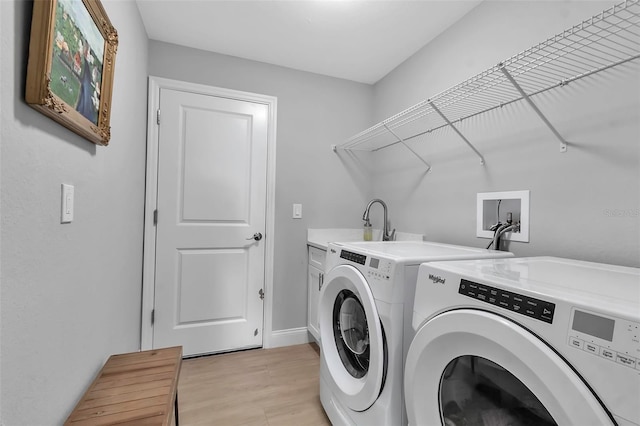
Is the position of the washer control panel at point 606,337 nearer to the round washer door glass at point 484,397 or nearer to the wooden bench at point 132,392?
the round washer door glass at point 484,397

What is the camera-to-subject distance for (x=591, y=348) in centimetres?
50

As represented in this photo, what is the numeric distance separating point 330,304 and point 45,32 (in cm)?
144

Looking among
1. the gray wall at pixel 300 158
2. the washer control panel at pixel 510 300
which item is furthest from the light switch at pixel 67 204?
the gray wall at pixel 300 158

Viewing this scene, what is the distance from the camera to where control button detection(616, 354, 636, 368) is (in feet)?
1.48

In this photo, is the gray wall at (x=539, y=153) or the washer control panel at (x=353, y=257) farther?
the washer control panel at (x=353, y=257)

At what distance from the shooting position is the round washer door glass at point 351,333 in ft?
4.47

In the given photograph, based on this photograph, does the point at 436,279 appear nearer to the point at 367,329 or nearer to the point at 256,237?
the point at 367,329

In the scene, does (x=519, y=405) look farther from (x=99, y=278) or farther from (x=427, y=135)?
(x=427, y=135)

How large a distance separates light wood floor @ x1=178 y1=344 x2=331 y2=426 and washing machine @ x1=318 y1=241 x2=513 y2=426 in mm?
243

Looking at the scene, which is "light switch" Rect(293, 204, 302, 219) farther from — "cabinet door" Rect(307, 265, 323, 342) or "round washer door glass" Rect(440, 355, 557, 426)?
"round washer door glass" Rect(440, 355, 557, 426)

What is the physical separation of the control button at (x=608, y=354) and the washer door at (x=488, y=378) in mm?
62

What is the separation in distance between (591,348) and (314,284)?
190cm

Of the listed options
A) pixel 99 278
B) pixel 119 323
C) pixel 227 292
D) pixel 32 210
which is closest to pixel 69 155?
pixel 32 210

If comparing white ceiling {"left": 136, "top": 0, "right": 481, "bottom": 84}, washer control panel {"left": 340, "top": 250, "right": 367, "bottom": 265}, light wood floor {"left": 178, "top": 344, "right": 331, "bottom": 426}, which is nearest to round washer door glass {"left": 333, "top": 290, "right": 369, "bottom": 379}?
washer control panel {"left": 340, "top": 250, "right": 367, "bottom": 265}
